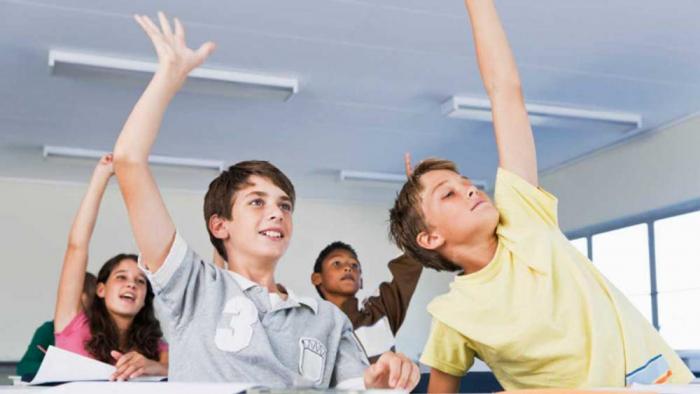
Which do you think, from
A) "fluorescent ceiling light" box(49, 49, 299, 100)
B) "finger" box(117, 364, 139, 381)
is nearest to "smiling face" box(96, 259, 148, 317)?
"finger" box(117, 364, 139, 381)

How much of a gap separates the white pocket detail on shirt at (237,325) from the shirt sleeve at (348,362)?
18cm

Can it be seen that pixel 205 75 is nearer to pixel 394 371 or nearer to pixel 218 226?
pixel 218 226

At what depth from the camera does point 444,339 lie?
1.41 meters

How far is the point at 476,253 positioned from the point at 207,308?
1.64 feet

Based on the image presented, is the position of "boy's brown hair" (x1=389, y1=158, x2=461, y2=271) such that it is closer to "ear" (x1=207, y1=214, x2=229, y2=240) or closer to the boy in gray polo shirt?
the boy in gray polo shirt

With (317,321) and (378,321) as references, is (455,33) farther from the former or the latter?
(317,321)

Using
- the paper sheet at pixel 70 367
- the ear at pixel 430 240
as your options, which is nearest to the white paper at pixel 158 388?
the paper sheet at pixel 70 367

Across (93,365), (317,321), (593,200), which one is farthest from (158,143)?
(317,321)

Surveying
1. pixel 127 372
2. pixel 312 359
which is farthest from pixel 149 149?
pixel 127 372

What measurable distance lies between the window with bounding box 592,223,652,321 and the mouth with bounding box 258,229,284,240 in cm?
514

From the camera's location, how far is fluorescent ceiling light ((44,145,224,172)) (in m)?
6.66

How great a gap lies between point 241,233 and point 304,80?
3542 mm

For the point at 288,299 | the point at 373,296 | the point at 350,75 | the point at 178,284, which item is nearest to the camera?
the point at 178,284

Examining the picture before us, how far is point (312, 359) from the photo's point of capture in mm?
1404
